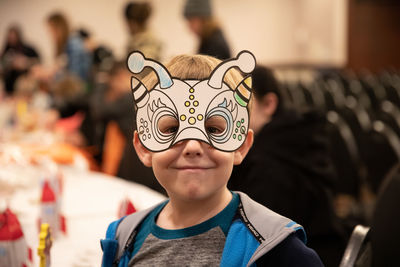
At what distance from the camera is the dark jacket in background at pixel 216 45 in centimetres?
345

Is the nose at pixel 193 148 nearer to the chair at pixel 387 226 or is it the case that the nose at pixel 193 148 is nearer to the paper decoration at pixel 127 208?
the paper decoration at pixel 127 208

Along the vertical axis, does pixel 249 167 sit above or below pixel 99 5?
below

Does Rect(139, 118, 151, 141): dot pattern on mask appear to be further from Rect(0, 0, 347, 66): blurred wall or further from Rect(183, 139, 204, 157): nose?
Rect(0, 0, 347, 66): blurred wall

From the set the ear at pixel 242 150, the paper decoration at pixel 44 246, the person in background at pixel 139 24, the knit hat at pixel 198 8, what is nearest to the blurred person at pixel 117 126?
the person in background at pixel 139 24

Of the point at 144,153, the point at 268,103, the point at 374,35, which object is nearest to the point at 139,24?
the point at 268,103

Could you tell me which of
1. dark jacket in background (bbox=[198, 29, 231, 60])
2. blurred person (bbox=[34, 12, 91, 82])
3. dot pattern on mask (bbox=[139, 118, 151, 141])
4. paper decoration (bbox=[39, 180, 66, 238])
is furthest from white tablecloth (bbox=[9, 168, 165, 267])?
blurred person (bbox=[34, 12, 91, 82])

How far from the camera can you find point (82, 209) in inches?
74.0

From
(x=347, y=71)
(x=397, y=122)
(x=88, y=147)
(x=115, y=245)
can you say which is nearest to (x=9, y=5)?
(x=347, y=71)

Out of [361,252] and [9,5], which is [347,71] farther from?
[361,252]

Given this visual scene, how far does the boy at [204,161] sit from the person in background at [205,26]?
254 centimetres

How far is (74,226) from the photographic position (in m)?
1.68

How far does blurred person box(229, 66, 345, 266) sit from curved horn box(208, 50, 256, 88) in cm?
90

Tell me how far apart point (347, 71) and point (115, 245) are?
388 inches

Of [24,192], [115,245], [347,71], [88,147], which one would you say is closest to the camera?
[115,245]
